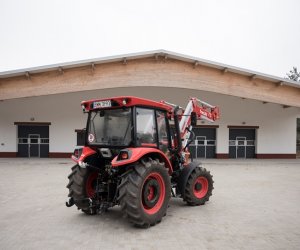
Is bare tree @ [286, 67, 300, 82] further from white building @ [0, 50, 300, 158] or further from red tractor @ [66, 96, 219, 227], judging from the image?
red tractor @ [66, 96, 219, 227]

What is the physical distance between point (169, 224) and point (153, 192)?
67 centimetres

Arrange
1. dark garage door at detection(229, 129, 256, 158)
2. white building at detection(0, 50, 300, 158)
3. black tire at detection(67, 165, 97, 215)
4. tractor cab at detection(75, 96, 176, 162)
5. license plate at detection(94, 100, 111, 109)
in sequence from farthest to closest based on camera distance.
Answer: dark garage door at detection(229, 129, 256, 158) → white building at detection(0, 50, 300, 158) → black tire at detection(67, 165, 97, 215) → license plate at detection(94, 100, 111, 109) → tractor cab at detection(75, 96, 176, 162)

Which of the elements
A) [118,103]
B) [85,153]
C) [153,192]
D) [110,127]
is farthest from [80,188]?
[118,103]

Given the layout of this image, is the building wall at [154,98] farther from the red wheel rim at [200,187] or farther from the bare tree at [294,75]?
the bare tree at [294,75]

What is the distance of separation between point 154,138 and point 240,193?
13.3ft

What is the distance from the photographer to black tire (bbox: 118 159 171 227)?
15.4 ft

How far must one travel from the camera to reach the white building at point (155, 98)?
13.7m

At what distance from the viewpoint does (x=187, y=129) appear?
24.4 feet

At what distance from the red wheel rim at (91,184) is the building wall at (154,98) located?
11.5 m

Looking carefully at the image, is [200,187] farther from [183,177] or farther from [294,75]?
[294,75]

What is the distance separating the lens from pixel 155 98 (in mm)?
17969

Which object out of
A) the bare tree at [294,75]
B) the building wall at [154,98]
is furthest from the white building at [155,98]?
the bare tree at [294,75]

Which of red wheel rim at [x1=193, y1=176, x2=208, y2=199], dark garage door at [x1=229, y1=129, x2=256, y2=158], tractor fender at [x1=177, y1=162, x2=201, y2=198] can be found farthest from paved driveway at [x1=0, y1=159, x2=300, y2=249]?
dark garage door at [x1=229, y1=129, x2=256, y2=158]

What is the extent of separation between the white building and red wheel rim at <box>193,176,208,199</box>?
7.90 m
